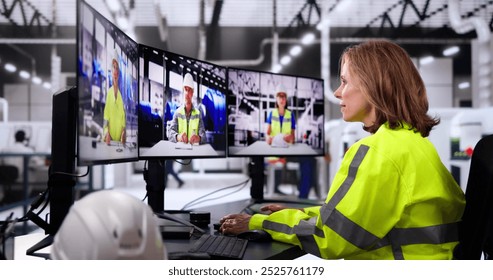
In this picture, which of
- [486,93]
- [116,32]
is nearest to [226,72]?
[116,32]

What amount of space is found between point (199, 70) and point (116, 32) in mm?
494

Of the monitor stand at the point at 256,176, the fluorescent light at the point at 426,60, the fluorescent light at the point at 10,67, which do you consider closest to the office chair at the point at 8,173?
the monitor stand at the point at 256,176

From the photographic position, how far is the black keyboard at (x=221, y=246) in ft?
3.27

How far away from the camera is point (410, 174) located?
100cm

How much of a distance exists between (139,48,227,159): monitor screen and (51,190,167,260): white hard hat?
776mm

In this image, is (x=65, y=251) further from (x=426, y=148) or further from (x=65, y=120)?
(x=426, y=148)

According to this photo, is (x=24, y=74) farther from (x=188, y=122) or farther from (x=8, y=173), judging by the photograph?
(x=188, y=122)

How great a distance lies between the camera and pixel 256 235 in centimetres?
119

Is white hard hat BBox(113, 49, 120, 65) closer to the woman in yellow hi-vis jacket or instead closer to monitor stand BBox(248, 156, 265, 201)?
the woman in yellow hi-vis jacket

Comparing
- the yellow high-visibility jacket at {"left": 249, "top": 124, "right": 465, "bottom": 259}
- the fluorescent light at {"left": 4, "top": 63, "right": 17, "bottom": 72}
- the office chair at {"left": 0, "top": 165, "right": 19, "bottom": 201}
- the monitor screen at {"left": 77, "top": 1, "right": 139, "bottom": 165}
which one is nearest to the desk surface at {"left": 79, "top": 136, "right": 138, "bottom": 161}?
the monitor screen at {"left": 77, "top": 1, "right": 139, "bottom": 165}

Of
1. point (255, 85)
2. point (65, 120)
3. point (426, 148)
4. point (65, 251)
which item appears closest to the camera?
point (65, 251)

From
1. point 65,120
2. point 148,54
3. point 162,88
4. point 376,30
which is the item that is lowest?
point 65,120

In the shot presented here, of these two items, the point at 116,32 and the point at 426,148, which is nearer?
the point at 426,148

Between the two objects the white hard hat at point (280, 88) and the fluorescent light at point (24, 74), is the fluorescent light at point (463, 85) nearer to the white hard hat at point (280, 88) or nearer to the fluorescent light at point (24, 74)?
the fluorescent light at point (24, 74)
